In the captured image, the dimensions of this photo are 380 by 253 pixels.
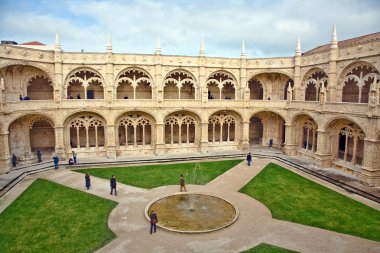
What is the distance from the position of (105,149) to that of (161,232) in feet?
61.0

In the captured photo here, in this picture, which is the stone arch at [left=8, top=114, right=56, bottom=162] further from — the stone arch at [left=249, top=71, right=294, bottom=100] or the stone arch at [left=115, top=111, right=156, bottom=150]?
the stone arch at [left=249, top=71, right=294, bottom=100]

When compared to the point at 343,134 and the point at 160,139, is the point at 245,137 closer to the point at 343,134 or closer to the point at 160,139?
the point at 160,139

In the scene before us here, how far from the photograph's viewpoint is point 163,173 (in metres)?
24.7

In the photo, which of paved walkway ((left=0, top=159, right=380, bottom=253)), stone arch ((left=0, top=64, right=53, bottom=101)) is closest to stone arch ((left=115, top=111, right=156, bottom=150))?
stone arch ((left=0, top=64, right=53, bottom=101))

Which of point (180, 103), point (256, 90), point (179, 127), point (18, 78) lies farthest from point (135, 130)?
point (256, 90)

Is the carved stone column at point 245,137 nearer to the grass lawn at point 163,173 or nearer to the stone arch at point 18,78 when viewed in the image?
the grass lawn at point 163,173

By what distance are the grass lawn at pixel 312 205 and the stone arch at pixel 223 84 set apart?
44.8 feet

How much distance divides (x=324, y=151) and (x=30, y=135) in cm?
3112

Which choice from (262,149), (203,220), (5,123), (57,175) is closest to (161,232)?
(203,220)

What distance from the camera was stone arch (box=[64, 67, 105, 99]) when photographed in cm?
2941

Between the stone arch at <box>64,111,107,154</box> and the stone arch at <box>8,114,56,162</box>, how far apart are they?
199cm

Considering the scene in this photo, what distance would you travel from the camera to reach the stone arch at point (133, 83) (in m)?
30.7

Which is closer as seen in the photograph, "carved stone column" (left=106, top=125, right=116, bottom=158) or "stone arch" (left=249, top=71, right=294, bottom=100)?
"carved stone column" (left=106, top=125, right=116, bottom=158)

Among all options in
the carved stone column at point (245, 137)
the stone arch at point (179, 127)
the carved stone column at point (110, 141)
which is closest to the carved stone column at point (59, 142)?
the carved stone column at point (110, 141)
